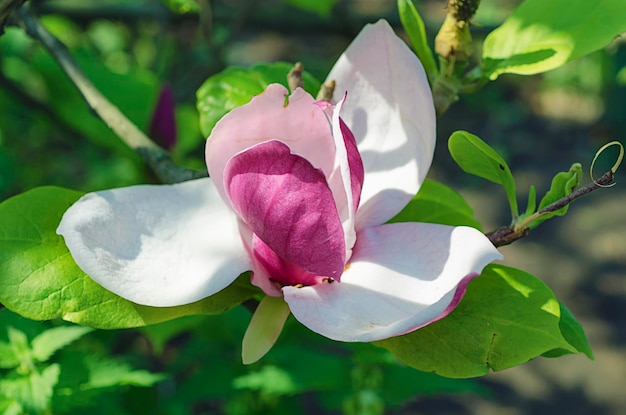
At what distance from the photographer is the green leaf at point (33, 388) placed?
76 cm

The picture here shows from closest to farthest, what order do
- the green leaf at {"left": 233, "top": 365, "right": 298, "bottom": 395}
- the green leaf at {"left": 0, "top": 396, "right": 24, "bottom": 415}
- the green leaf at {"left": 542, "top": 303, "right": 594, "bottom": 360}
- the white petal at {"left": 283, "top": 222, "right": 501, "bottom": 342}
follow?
the white petal at {"left": 283, "top": 222, "right": 501, "bottom": 342}
the green leaf at {"left": 542, "top": 303, "right": 594, "bottom": 360}
the green leaf at {"left": 0, "top": 396, "right": 24, "bottom": 415}
the green leaf at {"left": 233, "top": 365, "right": 298, "bottom": 395}

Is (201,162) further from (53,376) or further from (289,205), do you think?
(289,205)

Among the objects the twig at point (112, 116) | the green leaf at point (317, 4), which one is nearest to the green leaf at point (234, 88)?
the twig at point (112, 116)

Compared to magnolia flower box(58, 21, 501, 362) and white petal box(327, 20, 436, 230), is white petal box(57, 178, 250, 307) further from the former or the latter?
white petal box(327, 20, 436, 230)

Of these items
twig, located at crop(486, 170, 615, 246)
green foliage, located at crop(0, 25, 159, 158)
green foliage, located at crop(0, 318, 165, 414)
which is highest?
twig, located at crop(486, 170, 615, 246)

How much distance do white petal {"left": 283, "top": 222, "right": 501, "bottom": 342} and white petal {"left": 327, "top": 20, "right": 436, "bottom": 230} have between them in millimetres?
34

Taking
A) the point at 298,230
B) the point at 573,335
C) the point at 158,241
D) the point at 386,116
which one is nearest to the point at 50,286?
the point at 158,241

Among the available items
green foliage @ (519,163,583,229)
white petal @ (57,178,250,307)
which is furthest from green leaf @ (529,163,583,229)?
white petal @ (57,178,250,307)

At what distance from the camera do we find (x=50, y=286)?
1.92 feet

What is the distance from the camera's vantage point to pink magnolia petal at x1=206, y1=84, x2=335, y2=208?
0.58 m

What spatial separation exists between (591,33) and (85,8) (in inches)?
45.1

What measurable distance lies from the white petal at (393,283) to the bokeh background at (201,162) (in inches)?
8.9

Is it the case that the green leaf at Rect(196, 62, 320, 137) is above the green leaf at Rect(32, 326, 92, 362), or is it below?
above

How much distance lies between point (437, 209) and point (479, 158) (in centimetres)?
9
